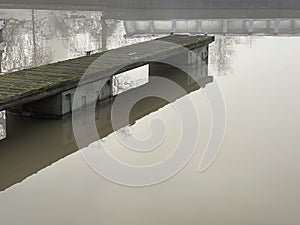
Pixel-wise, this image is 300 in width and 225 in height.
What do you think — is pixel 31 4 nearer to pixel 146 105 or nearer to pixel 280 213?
pixel 146 105

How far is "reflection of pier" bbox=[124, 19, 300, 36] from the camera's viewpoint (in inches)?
638

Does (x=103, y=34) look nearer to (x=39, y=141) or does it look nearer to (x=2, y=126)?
(x=2, y=126)

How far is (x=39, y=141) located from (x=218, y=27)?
11.6m

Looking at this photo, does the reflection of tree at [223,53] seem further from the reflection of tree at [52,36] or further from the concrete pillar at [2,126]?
the concrete pillar at [2,126]

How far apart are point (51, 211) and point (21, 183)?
73 centimetres

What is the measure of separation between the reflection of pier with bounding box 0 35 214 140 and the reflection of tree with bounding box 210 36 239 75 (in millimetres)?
2165

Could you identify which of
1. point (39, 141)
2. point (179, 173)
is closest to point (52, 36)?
point (39, 141)

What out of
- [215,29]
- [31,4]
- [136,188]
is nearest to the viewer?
[136,188]

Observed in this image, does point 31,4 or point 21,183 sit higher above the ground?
point 31,4

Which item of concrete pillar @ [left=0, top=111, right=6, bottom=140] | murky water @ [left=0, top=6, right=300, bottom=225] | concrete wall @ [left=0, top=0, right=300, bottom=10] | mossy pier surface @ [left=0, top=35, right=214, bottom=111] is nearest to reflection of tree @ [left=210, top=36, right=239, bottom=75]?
murky water @ [left=0, top=6, right=300, bottom=225]

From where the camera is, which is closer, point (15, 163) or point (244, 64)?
point (15, 163)

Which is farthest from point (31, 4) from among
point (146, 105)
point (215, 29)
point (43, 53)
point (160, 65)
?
point (146, 105)

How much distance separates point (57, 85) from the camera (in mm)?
6438

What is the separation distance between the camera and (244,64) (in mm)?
10867
